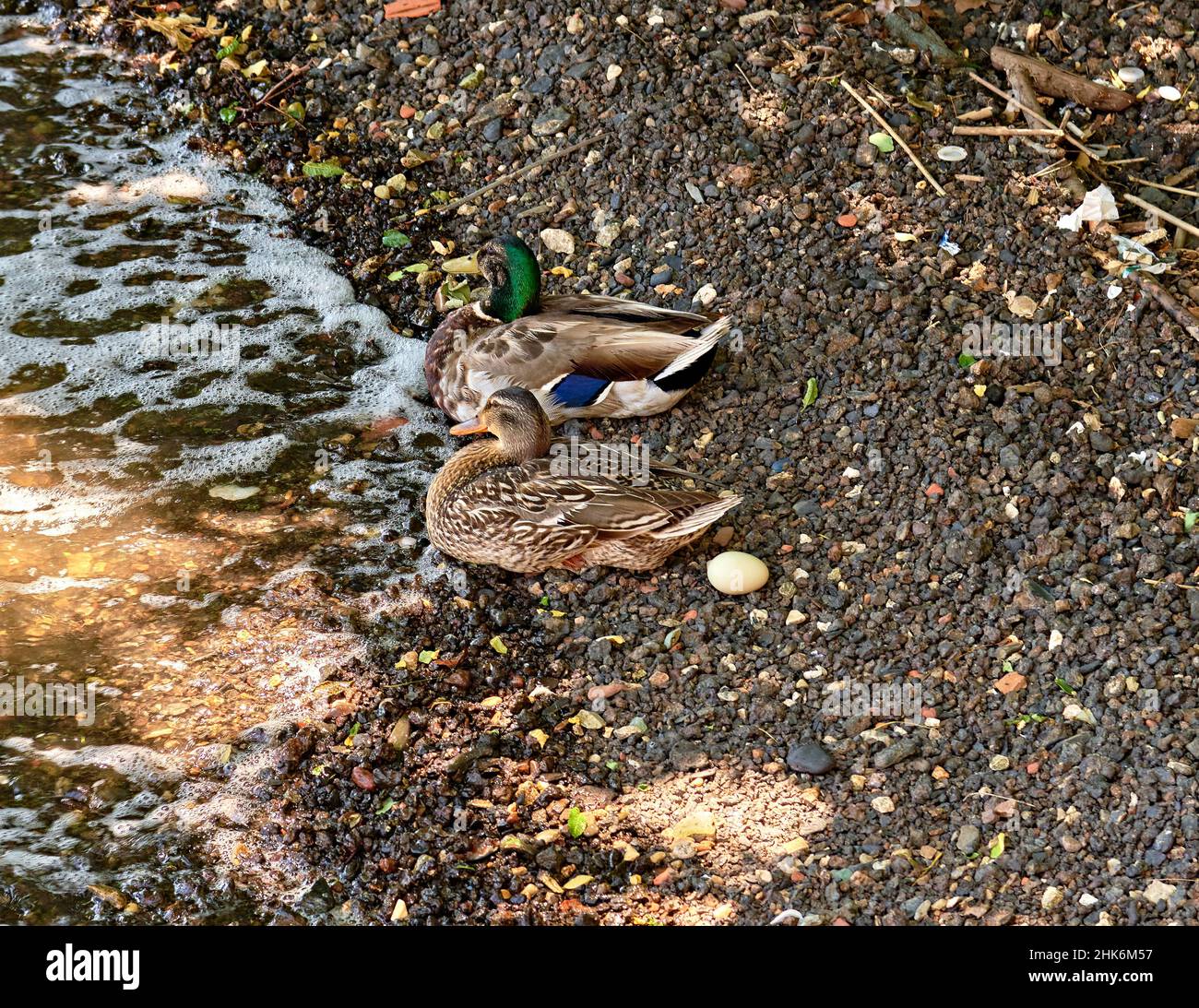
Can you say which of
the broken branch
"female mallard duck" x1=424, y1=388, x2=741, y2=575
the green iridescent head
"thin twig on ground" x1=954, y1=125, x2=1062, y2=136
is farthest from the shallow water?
the broken branch

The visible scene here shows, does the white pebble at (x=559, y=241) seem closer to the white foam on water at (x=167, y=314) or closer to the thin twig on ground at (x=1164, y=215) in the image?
the white foam on water at (x=167, y=314)

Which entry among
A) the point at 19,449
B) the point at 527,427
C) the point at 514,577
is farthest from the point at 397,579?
the point at 19,449

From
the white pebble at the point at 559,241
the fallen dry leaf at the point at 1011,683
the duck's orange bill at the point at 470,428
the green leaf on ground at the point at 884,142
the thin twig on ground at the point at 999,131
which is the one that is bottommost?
the fallen dry leaf at the point at 1011,683

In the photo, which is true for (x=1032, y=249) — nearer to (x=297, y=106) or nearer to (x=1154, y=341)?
(x=1154, y=341)

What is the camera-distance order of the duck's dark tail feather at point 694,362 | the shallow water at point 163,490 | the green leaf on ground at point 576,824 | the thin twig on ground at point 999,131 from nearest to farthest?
1. the green leaf on ground at point 576,824
2. the shallow water at point 163,490
3. the duck's dark tail feather at point 694,362
4. the thin twig on ground at point 999,131

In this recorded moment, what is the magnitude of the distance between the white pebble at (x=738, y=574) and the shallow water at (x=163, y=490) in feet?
4.17

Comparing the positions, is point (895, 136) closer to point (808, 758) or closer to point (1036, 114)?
point (1036, 114)

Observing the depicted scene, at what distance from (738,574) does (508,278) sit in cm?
179

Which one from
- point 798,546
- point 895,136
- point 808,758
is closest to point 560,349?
point 798,546

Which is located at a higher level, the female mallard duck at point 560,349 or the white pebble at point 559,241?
the white pebble at point 559,241

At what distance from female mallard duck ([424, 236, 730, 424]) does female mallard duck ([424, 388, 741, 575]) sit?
0.34 metres

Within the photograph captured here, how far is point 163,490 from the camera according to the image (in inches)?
216

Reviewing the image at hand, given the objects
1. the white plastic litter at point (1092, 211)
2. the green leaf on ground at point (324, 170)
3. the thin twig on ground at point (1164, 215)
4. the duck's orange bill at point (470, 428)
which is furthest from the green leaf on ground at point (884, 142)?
the green leaf on ground at point (324, 170)

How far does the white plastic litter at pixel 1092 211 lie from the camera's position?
5.59 m
